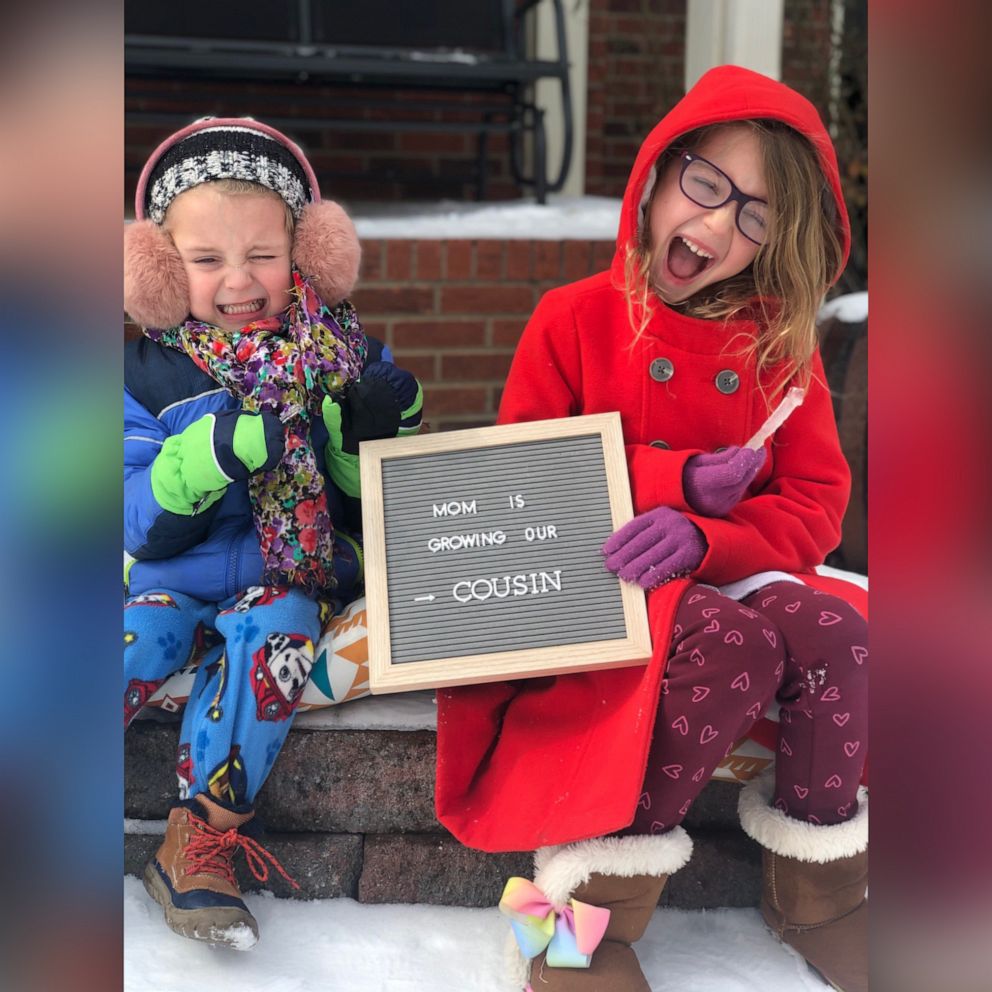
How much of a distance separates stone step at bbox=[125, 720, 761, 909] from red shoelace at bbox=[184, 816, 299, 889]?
127mm

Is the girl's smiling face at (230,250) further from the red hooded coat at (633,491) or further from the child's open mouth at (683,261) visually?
the child's open mouth at (683,261)

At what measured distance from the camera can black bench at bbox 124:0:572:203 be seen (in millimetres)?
3498

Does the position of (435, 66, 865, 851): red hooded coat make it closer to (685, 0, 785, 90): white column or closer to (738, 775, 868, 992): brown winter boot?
(738, 775, 868, 992): brown winter boot

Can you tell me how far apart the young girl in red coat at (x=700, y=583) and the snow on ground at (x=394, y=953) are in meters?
0.08

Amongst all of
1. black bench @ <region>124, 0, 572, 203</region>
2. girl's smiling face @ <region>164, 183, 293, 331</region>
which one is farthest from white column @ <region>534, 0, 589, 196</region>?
girl's smiling face @ <region>164, 183, 293, 331</region>

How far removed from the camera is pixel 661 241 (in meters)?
1.74

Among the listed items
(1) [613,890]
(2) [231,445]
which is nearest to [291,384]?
(2) [231,445]

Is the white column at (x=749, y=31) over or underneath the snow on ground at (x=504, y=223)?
over

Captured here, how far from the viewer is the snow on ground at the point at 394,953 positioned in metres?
1.59

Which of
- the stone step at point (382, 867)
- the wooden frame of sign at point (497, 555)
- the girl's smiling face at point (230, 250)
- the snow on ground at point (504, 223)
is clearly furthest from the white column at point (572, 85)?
the stone step at point (382, 867)

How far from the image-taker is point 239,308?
5.75ft

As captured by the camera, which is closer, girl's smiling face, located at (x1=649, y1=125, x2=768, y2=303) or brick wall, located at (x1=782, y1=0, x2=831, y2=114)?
girl's smiling face, located at (x1=649, y1=125, x2=768, y2=303)
